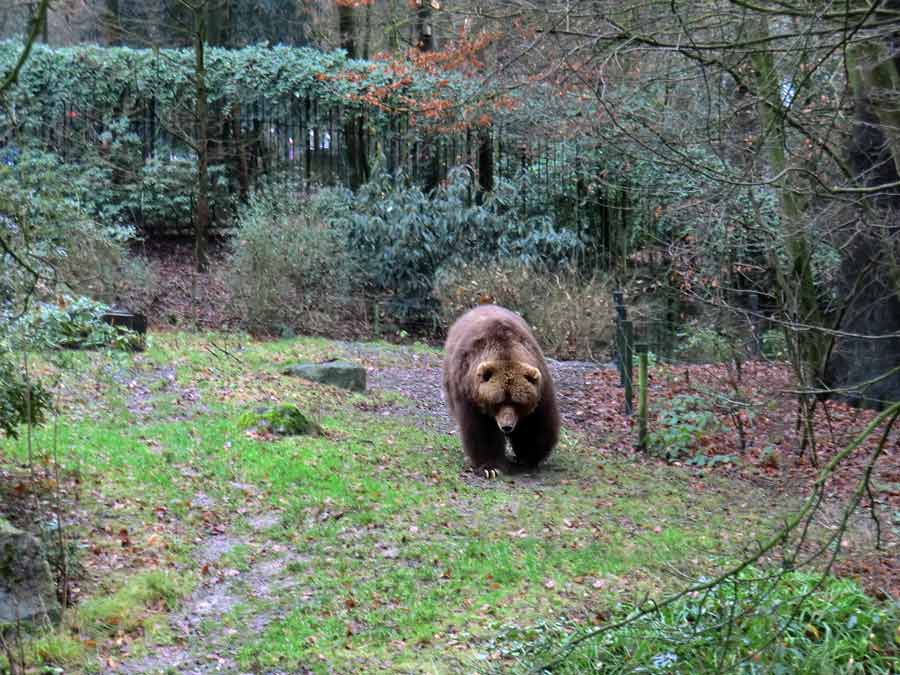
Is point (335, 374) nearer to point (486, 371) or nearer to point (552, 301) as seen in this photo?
point (486, 371)

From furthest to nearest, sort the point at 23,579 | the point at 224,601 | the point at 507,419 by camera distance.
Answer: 1. the point at 507,419
2. the point at 224,601
3. the point at 23,579

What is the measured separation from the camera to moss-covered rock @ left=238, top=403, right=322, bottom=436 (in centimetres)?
1060

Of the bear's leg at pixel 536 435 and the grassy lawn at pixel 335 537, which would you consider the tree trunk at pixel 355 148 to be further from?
the bear's leg at pixel 536 435

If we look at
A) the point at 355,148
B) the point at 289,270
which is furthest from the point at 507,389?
the point at 355,148

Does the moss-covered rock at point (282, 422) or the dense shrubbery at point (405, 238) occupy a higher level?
the dense shrubbery at point (405, 238)

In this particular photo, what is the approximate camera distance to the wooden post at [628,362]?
468 inches

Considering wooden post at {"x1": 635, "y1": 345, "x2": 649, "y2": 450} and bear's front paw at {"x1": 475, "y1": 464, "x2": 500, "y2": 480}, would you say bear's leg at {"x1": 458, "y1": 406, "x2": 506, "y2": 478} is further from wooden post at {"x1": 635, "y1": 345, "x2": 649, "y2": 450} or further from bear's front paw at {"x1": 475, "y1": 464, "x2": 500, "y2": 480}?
wooden post at {"x1": 635, "y1": 345, "x2": 649, "y2": 450}

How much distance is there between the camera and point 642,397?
1105 centimetres

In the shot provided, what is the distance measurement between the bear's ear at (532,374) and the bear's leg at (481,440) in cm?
54

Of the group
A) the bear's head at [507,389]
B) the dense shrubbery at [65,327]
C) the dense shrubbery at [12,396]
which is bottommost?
the bear's head at [507,389]

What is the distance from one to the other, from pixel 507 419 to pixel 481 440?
0.53 m

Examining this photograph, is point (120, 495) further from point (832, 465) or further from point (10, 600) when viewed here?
point (832, 465)

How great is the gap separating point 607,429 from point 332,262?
7.58 metres

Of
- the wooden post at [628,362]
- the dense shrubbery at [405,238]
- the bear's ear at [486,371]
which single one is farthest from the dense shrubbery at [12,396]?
the dense shrubbery at [405,238]
